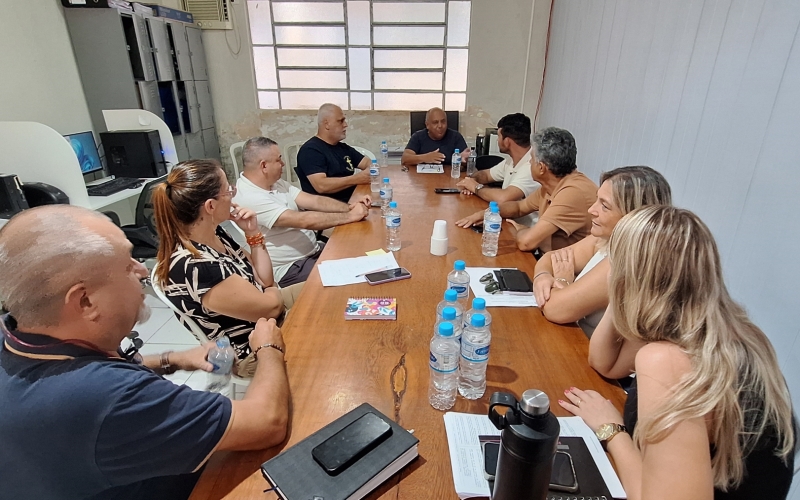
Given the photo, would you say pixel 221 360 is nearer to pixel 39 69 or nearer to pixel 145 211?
pixel 145 211

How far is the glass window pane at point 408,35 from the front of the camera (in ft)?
16.5

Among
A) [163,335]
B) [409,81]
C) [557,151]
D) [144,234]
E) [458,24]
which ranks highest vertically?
[458,24]

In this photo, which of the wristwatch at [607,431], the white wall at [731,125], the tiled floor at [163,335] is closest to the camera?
the wristwatch at [607,431]

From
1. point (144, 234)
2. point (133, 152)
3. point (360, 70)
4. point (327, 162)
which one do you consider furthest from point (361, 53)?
point (144, 234)

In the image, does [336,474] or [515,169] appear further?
[515,169]

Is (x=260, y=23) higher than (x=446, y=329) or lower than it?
higher

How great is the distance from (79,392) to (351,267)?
44.3 inches

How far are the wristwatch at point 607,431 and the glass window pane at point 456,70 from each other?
16.1 feet

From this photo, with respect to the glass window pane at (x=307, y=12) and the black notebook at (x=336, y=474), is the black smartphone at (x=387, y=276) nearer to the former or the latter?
the black notebook at (x=336, y=474)

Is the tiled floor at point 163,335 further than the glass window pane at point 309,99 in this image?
No

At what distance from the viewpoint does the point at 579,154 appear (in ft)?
11.6

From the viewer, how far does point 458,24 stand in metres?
4.98

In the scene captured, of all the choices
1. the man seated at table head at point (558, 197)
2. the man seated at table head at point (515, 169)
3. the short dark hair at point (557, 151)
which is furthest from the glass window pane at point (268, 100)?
the short dark hair at point (557, 151)

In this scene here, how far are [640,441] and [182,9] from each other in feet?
19.5
